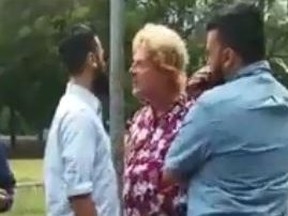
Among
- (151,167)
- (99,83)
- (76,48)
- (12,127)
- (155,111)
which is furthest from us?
(12,127)

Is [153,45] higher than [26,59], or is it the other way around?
[153,45]

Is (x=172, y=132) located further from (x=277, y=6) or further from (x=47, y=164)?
(x=277, y=6)

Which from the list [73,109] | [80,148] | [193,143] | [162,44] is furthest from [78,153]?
[193,143]

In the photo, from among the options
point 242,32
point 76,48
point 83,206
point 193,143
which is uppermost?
point 242,32

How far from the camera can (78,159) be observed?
622 centimetres

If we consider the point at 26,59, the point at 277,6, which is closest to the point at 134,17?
the point at 277,6

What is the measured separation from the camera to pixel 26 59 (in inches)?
2398

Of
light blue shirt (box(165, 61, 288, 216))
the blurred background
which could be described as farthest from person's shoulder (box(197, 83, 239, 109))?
the blurred background

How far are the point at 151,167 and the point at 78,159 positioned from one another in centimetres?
39

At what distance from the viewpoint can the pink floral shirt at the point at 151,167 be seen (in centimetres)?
604

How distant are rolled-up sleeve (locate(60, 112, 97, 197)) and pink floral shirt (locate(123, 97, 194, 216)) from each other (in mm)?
191

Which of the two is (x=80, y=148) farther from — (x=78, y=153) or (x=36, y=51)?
(x=36, y=51)

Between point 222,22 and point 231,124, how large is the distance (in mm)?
439

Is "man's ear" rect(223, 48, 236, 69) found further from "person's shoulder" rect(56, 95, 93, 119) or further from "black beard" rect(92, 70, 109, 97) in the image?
"black beard" rect(92, 70, 109, 97)
